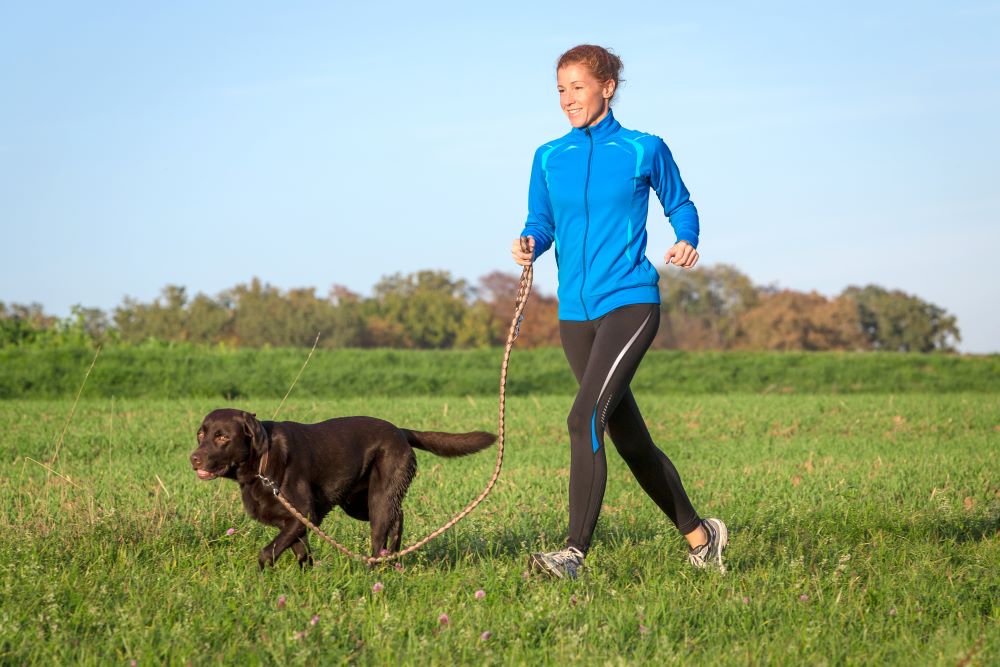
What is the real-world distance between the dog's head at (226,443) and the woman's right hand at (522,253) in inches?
64.0

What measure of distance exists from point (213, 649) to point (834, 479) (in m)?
7.22

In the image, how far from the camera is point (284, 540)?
537 cm

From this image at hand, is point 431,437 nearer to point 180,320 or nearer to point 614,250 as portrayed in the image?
point 614,250

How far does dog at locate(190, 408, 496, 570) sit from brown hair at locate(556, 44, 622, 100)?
218 centimetres

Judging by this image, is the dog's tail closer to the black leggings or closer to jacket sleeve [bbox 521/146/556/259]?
the black leggings

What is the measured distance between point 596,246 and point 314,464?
1936 millimetres

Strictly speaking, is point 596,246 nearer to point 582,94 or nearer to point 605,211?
point 605,211

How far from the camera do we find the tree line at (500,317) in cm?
5609

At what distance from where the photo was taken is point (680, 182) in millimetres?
5570

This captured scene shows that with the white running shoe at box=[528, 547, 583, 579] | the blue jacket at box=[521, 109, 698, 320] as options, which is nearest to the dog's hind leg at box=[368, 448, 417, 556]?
the white running shoe at box=[528, 547, 583, 579]

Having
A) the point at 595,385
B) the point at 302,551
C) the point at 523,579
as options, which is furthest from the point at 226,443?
the point at 595,385

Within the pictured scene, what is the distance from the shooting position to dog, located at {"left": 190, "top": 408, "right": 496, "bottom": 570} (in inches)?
209

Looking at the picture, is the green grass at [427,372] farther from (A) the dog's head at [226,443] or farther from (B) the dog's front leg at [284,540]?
(A) the dog's head at [226,443]

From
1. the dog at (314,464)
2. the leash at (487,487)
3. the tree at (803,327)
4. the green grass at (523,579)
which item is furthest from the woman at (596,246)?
the tree at (803,327)
